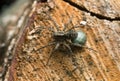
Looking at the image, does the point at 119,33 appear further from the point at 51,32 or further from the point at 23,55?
the point at 23,55

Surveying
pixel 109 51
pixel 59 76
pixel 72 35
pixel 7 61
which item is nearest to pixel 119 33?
pixel 109 51

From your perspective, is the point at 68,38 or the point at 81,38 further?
the point at 68,38

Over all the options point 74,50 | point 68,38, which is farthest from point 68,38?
point 74,50

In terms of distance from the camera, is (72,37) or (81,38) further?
(72,37)

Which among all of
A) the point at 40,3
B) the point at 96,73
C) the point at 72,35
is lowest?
the point at 96,73

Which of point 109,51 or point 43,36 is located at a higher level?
point 43,36

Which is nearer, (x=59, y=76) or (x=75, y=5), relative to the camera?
(x=59, y=76)

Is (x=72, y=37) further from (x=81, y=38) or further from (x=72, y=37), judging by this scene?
(x=81, y=38)
